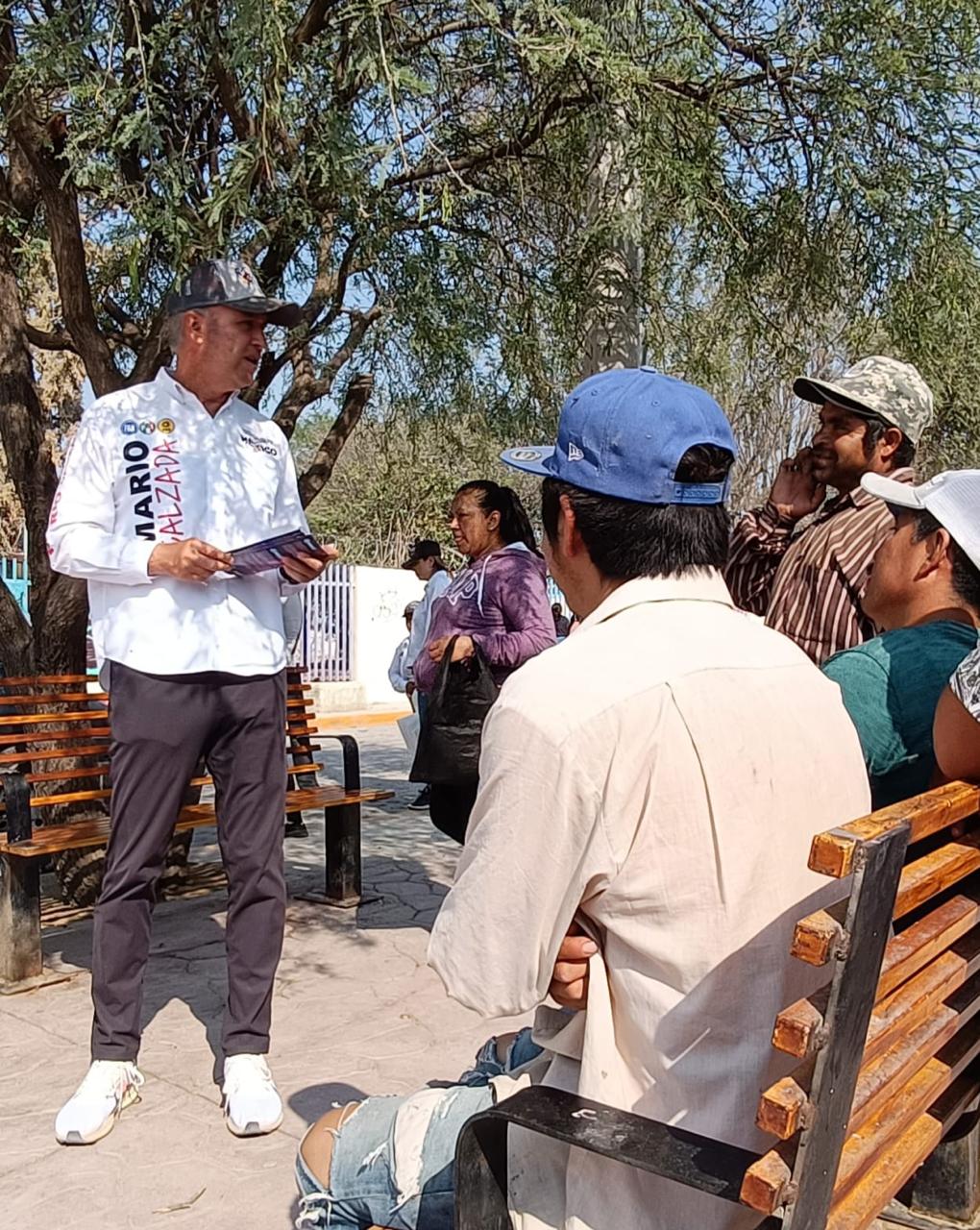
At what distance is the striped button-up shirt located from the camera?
2932 millimetres

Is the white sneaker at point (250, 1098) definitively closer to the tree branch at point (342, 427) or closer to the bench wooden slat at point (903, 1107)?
the bench wooden slat at point (903, 1107)

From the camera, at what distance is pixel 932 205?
4.40 metres

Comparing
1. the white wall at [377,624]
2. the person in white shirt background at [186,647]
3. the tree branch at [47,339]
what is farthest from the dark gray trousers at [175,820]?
the white wall at [377,624]

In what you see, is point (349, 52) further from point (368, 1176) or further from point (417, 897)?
point (417, 897)

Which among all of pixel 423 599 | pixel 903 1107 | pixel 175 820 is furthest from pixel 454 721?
pixel 423 599

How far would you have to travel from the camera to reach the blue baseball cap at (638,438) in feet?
5.21

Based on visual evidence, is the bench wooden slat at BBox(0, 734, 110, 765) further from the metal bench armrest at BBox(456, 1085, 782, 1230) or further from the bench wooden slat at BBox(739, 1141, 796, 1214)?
the bench wooden slat at BBox(739, 1141, 796, 1214)

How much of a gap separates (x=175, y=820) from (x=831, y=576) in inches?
68.9

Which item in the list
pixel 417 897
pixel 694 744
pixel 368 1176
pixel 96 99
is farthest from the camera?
pixel 417 897

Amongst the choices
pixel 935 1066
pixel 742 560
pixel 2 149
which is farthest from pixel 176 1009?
pixel 2 149

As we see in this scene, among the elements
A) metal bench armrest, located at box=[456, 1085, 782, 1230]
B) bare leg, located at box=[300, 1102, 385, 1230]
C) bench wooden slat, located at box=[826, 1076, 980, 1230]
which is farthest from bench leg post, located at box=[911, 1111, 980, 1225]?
metal bench armrest, located at box=[456, 1085, 782, 1230]

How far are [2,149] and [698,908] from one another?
170 inches

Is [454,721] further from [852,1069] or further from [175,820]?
[852,1069]

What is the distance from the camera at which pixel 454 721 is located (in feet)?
13.4
